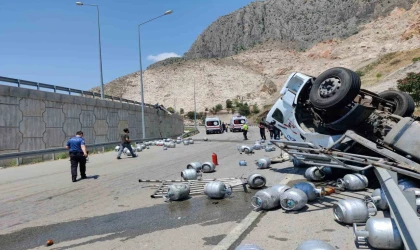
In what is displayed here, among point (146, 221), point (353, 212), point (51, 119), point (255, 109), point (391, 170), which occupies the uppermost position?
point (255, 109)

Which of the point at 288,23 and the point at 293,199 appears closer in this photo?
the point at 293,199

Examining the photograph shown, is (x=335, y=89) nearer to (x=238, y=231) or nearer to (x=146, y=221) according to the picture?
(x=238, y=231)

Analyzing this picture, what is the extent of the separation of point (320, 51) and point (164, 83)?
52119 millimetres

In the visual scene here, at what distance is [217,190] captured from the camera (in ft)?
22.1

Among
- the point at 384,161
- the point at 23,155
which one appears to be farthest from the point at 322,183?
the point at 23,155

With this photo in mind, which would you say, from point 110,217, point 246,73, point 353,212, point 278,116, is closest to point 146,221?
point 110,217

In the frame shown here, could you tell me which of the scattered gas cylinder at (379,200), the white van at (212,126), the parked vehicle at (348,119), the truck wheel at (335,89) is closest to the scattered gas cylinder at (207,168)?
the parked vehicle at (348,119)

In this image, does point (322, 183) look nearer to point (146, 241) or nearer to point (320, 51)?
point (146, 241)

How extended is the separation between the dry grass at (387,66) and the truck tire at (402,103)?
46.4 m

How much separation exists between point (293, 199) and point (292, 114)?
4.09 m

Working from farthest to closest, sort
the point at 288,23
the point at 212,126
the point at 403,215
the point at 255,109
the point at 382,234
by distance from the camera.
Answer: the point at 288,23
the point at 255,109
the point at 212,126
the point at 382,234
the point at 403,215

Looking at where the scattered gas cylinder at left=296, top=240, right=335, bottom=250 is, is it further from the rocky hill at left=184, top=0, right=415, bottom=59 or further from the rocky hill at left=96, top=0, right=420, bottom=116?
the rocky hill at left=184, top=0, right=415, bottom=59

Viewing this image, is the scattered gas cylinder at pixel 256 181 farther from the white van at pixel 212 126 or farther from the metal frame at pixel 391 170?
the white van at pixel 212 126

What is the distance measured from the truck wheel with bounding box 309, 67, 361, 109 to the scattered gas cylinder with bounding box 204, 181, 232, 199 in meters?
3.04
